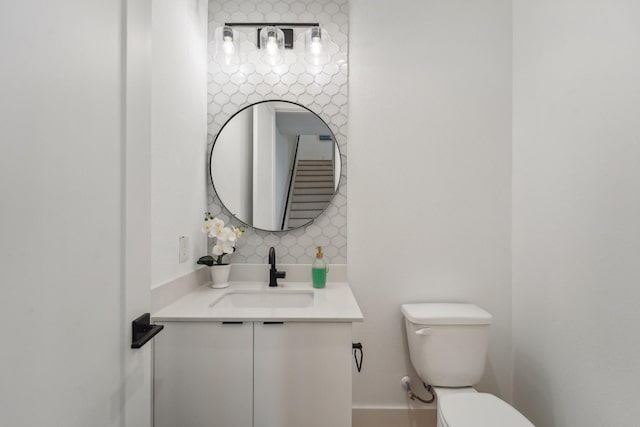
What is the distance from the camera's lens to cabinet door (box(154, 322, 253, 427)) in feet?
3.96

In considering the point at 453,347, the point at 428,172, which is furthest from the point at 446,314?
the point at 428,172

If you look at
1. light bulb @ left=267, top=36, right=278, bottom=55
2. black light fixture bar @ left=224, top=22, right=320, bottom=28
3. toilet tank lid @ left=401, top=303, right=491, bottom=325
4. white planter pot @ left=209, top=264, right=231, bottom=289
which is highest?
black light fixture bar @ left=224, top=22, right=320, bottom=28

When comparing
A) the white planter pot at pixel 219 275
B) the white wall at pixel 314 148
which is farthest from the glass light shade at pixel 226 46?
the white planter pot at pixel 219 275

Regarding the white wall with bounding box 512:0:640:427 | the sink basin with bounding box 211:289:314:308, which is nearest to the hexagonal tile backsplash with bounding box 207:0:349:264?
the sink basin with bounding box 211:289:314:308

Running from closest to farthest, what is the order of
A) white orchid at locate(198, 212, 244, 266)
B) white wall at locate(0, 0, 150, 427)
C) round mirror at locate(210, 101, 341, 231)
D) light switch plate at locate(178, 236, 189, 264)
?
white wall at locate(0, 0, 150, 427)
light switch plate at locate(178, 236, 189, 264)
white orchid at locate(198, 212, 244, 266)
round mirror at locate(210, 101, 341, 231)

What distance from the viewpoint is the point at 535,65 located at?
1.63m

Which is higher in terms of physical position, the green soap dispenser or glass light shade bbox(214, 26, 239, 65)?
glass light shade bbox(214, 26, 239, 65)

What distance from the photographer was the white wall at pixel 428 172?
1.80 m

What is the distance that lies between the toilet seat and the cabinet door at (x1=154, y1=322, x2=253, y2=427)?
0.74 m

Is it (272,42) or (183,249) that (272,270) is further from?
(272,42)

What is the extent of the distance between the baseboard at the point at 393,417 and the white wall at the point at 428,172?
10 cm

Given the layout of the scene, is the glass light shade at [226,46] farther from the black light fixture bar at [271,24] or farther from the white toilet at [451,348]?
the white toilet at [451,348]

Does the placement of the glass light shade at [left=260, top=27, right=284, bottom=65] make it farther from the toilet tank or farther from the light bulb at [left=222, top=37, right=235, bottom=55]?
the toilet tank

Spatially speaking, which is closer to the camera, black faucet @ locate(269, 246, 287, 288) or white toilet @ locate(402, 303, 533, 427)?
white toilet @ locate(402, 303, 533, 427)
